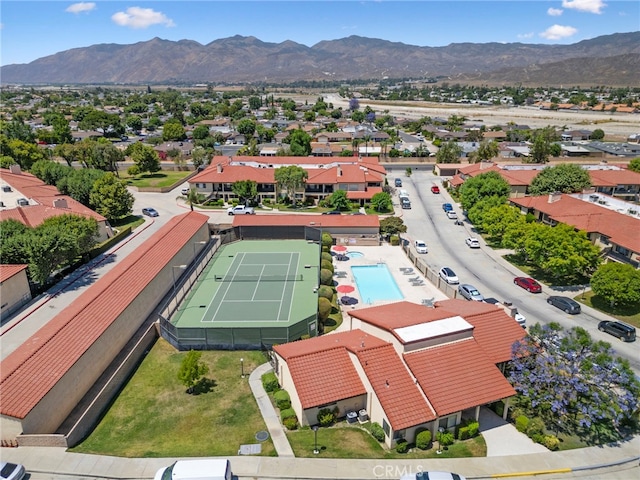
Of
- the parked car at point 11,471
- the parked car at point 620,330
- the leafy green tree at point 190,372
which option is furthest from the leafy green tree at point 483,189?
the parked car at point 11,471

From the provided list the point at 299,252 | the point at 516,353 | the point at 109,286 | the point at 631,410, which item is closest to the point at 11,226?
the point at 109,286

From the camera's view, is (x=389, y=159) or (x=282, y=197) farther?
(x=389, y=159)

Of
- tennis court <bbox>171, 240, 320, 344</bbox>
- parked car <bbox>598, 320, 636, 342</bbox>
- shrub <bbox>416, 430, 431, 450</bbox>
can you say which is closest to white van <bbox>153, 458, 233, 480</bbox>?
shrub <bbox>416, 430, 431, 450</bbox>

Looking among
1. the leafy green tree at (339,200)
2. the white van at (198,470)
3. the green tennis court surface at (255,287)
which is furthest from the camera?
the leafy green tree at (339,200)

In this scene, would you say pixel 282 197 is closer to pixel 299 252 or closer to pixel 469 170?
pixel 299 252

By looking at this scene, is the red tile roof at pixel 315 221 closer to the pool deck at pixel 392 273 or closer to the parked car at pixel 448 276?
the pool deck at pixel 392 273

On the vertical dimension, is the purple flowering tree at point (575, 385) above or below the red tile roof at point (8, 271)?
below

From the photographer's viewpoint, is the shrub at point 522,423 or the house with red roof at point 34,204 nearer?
the shrub at point 522,423

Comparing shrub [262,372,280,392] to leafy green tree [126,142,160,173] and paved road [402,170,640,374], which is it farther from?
leafy green tree [126,142,160,173]
